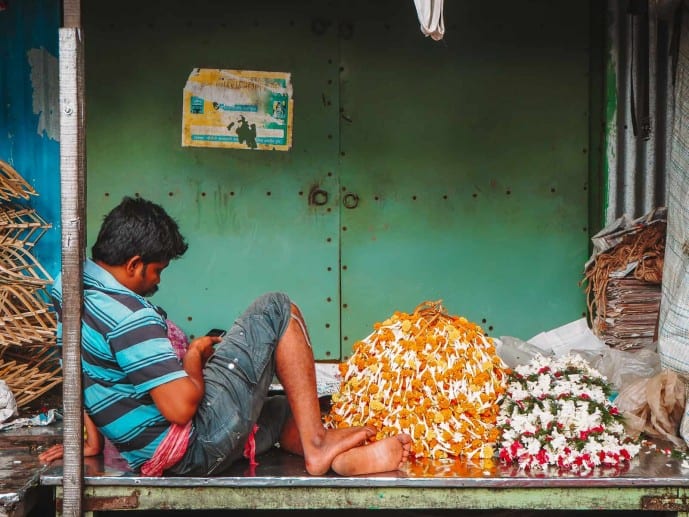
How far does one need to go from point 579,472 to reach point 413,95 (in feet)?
8.89

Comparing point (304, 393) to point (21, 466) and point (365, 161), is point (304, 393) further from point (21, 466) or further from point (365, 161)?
point (365, 161)

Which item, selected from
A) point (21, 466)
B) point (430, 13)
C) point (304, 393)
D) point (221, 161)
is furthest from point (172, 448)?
point (221, 161)

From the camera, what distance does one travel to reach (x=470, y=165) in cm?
514

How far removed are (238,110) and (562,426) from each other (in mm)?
2815

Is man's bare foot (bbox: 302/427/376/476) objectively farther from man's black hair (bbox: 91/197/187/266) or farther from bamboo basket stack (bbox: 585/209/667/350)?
bamboo basket stack (bbox: 585/209/667/350)

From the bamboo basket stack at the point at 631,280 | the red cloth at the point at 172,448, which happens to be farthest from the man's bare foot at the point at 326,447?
the bamboo basket stack at the point at 631,280

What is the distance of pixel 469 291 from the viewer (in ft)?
16.9

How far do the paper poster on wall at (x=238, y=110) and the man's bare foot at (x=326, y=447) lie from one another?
232 centimetres

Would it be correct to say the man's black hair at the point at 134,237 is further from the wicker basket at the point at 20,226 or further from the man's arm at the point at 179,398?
the wicker basket at the point at 20,226

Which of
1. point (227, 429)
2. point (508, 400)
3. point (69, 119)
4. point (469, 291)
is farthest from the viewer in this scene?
point (469, 291)

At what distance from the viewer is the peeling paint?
489cm

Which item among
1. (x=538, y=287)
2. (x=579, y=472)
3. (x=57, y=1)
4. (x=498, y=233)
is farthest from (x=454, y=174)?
(x=57, y=1)

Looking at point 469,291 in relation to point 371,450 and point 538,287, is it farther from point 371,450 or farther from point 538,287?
point 371,450

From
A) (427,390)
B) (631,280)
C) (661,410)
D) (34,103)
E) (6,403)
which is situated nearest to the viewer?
(427,390)
